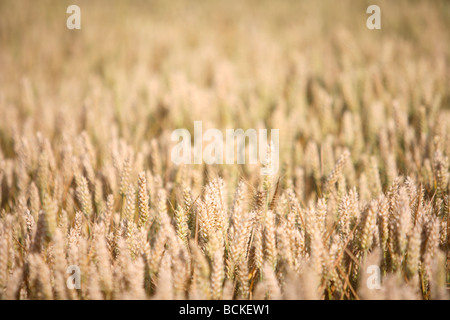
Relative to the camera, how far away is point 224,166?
5.14ft

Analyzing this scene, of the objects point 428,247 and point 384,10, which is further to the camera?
point 384,10

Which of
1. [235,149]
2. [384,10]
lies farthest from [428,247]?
[384,10]

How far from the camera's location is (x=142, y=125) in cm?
213

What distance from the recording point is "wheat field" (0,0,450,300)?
91 cm

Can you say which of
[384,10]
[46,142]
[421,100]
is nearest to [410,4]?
[384,10]

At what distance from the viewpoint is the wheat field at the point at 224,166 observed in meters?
0.91

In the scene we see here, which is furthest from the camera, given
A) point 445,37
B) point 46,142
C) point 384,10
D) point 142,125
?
point 384,10

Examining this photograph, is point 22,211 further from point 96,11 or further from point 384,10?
point 384,10

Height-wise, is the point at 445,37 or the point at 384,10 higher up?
the point at 384,10
